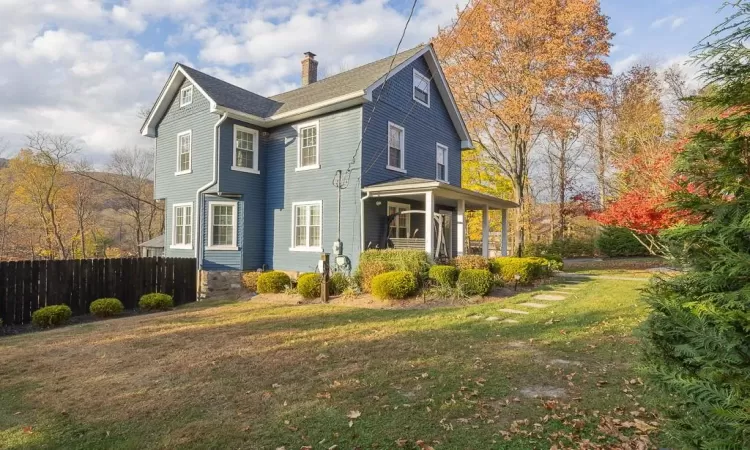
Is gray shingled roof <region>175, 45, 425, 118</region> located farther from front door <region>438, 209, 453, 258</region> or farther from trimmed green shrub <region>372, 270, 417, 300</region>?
trimmed green shrub <region>372, 270, 417, 300</region>

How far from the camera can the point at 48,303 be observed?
9953 millimetres

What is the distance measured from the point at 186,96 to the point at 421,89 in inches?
364

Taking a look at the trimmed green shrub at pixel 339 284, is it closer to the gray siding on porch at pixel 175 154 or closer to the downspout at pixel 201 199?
the downspout at pixel 201 199

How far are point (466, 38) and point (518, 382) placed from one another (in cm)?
1835

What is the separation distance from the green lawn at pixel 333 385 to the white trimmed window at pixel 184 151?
9011 millimetres

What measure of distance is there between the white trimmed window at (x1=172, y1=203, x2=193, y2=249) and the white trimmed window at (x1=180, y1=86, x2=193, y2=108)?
13.1ft

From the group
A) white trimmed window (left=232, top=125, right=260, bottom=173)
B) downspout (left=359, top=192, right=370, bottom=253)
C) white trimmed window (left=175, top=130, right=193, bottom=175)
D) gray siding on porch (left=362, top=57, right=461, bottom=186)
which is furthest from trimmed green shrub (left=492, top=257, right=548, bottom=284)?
white trimmed window (left=175, top=130, right=193, bottom=175)

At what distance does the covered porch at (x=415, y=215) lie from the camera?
38.7 feet

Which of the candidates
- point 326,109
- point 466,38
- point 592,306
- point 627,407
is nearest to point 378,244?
point 326,109

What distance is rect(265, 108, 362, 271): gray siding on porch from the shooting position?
13.1m

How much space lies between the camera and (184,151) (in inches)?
625

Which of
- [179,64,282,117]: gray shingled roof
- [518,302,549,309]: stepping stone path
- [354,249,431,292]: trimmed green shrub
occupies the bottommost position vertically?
[518,302,549,309]: stepping stone path

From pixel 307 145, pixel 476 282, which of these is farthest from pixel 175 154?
pixel 476 282

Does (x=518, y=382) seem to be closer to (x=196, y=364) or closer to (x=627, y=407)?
(x=627, y=407)
